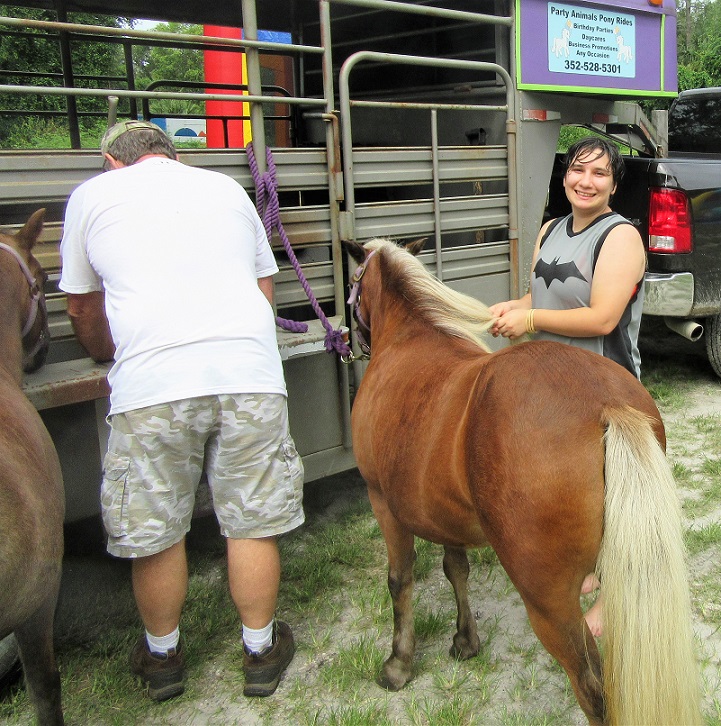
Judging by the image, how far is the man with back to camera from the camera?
7.54ft

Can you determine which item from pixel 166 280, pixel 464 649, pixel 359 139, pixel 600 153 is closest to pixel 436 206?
pixel 600 153

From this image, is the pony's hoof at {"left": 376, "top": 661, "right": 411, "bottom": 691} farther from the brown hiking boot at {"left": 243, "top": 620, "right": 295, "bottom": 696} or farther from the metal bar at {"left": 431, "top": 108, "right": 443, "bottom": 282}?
the metal bar at {"left": 431, "top": 108, "right": 443, "bottom": 282}

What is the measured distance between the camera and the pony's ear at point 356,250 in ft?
10.00

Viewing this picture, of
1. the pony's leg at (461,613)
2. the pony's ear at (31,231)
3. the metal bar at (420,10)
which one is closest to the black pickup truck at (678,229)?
the metal bar at (420,10)

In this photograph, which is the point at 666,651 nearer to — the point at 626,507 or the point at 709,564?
the point at 626,507

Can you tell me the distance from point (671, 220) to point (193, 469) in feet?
12.4

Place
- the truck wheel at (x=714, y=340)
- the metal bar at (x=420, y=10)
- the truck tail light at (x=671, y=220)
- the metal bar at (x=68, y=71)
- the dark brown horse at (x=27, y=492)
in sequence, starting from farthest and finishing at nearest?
the truck wheel at (x=714, y=340) → the truck tail light at (x=671, y=220) → the metal bar at (x=68, y=71) → the metal bar at (x=420, y=10) → the dark brown horse at (x=27, y=492)

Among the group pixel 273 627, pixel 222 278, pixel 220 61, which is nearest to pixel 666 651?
pixel 273 627

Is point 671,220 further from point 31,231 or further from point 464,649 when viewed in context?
point 31,231

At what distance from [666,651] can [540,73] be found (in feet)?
10.3

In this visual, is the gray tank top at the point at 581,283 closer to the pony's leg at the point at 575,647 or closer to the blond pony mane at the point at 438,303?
the blond pony mane at the point at 438,303

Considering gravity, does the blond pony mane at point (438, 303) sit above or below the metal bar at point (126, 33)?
below

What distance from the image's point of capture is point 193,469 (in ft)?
8.04

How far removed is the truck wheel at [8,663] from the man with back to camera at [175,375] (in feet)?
1.42
